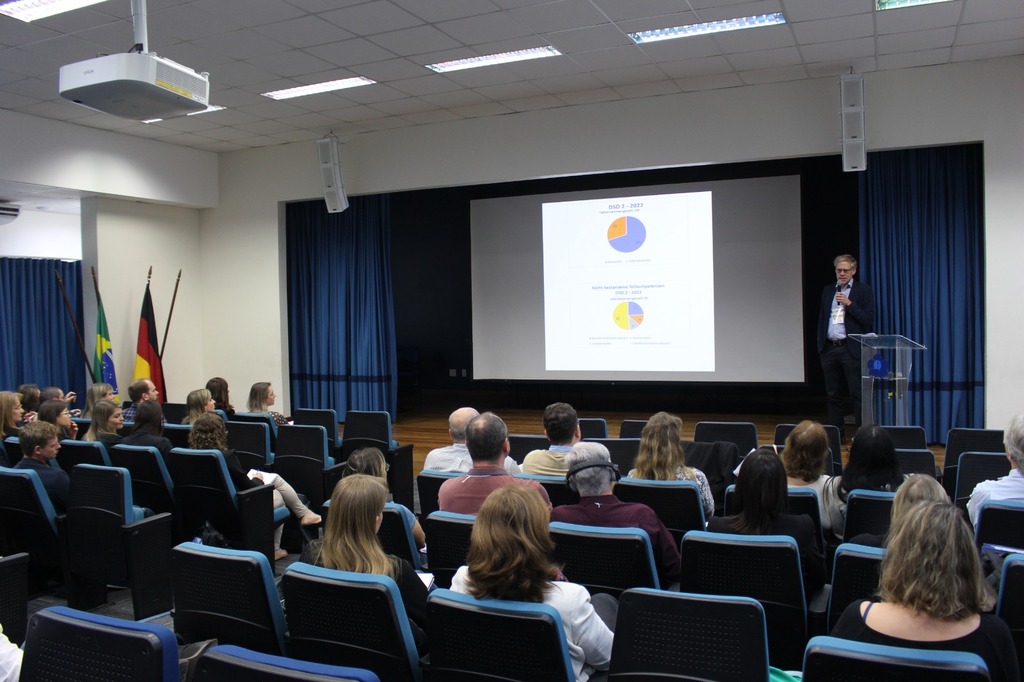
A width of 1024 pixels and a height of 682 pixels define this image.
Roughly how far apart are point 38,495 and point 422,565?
1.93 metres

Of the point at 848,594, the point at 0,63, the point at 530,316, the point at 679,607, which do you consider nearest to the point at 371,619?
the point at 679,607

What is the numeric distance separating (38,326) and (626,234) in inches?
304

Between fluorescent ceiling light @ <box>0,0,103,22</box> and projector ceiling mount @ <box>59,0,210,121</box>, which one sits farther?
fluorescent ceiling light @ <box>0,0,103,22</box>

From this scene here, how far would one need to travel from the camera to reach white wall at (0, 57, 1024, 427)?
275 inches

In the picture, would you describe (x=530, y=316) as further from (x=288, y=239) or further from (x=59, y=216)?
(x=59, y=216)

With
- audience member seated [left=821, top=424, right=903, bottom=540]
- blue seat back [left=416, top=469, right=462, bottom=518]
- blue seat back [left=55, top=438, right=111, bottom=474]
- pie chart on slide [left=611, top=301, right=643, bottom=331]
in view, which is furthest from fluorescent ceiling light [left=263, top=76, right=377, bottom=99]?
audience member seated [left=821, top=424, right=903, bottom=540]

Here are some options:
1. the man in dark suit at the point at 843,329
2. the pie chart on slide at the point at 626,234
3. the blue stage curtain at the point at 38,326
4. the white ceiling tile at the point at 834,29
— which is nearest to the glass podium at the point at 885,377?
the man in dark suit at the point at 843,329

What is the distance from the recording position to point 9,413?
16.9ft

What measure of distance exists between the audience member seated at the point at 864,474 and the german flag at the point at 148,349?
333 inches

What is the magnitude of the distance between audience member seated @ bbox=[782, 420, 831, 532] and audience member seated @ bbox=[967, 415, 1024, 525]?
58 centimetres

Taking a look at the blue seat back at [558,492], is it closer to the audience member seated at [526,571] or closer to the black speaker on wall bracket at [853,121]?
the audience member seated at [526,571]

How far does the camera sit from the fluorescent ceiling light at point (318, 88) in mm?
7473

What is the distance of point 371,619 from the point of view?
2.05m

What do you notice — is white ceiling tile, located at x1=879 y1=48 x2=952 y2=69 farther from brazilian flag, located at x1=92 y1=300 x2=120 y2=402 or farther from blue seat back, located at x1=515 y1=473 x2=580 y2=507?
brazilian flag, located at x1=92 y1=300 x2=120 y2=402
